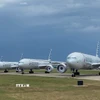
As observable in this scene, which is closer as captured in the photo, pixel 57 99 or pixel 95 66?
pixel 57 99

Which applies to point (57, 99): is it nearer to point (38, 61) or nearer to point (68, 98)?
point (68, 98)

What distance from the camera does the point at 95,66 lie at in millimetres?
64875

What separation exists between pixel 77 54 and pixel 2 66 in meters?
52.2

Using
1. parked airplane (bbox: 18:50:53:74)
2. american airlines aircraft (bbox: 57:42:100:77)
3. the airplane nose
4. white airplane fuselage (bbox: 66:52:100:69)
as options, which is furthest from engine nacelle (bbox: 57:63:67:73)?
parked airplane (bbox: 18:50:53:74)

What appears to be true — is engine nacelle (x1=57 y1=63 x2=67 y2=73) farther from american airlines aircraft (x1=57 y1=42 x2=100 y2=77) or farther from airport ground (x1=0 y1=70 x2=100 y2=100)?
airport ground (x1=0 y1=70 x2=100 y2=100)

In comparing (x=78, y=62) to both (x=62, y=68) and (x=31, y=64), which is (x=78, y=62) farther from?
(x=31, y=64)

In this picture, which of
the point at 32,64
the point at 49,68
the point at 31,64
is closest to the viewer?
the point at 49,68

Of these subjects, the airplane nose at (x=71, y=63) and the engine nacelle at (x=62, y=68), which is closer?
the airplane nose at (x=71, y=63)

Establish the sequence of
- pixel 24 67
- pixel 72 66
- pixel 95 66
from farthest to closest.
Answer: pixel 24 67, pixel 95 66, pixel 72 66

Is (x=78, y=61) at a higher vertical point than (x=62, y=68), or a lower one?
higher

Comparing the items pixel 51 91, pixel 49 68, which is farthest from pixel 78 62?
pixel 51 91

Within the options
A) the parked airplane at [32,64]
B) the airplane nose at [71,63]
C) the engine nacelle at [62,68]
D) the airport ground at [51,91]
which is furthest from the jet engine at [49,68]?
the airport ground at [51,91]

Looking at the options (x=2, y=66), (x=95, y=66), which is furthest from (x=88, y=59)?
(x=2, y=66)

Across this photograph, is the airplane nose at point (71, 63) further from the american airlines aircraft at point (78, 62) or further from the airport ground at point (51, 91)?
the airport ground at point (51, 91)
